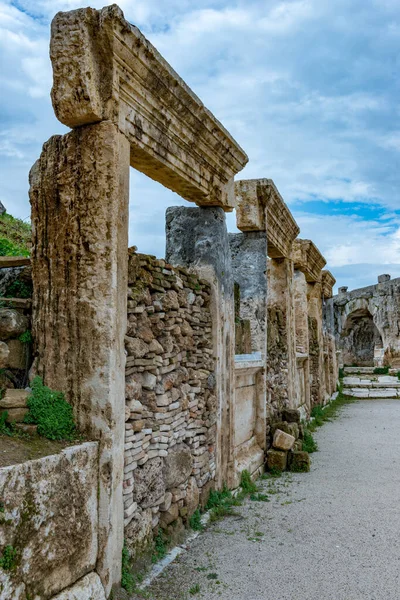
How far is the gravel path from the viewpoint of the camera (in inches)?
131

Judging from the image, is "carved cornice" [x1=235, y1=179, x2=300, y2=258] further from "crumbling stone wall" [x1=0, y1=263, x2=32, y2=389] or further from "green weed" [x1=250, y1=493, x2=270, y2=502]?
"crumbling stone wall" [x1=0, y1=263, x2=32, y2=389]

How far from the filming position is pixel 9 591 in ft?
7.16

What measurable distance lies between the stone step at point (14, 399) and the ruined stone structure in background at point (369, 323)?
17.9 metres

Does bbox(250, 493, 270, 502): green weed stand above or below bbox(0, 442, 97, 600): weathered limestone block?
below

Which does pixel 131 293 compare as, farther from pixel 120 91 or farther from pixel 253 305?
pixel 253 305

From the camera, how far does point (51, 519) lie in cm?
250

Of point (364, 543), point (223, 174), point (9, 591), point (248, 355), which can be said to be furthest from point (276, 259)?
point (9, 591)

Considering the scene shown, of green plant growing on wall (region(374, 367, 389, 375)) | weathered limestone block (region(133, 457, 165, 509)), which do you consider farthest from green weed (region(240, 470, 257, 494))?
green plant growing on wall (region(374, 367, 389, 375))

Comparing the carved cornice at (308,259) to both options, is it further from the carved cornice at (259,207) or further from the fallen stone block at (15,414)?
the fallen stone block at (15,414)

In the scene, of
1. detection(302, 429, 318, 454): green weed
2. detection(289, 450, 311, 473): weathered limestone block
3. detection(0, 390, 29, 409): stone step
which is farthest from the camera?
detection(302, 429, 318, 454): green weed

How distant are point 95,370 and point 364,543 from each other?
274cm

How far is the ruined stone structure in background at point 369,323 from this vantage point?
79.0 feet

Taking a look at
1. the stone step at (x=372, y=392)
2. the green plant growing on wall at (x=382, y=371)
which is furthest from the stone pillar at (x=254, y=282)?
the green plant growing on wall at (x=382, y=371)

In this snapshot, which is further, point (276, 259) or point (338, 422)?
point (338, 422)
